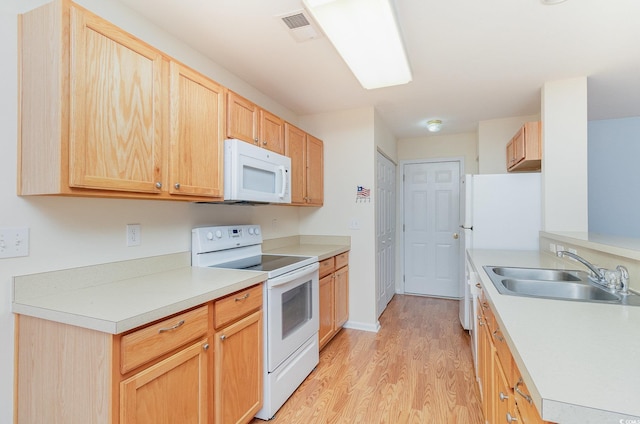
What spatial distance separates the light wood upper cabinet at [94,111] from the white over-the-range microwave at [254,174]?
1.10 ft

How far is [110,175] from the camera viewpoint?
1350 millimetres

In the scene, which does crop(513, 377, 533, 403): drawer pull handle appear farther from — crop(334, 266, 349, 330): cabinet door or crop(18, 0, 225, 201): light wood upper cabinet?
crop(334, 266, 349, 330): cabinet door

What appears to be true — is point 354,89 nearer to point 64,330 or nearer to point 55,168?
point 55,168

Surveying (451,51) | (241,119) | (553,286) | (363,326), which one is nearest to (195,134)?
(241,119)

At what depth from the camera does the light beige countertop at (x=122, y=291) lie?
1.13 m

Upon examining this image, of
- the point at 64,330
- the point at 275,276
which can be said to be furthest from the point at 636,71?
the point at 64,330

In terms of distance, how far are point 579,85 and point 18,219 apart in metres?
3.83

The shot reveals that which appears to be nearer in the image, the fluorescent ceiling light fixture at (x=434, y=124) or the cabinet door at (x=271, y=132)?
the cabinet door at (x=271, y=132)

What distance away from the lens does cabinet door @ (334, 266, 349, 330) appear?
3078mm

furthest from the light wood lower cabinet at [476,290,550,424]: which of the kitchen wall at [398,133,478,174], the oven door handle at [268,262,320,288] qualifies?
the kitchen wall at [398,133,478,174]

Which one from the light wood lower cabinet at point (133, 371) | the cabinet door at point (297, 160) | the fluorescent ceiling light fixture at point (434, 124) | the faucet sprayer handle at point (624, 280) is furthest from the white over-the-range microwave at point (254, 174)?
the fluorescent ceiling light fixture at point (434, 124)

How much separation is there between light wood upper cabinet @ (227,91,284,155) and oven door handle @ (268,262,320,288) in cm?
97

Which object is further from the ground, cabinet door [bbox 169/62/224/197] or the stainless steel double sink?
cabinet door [bbox 169/62/224/197]

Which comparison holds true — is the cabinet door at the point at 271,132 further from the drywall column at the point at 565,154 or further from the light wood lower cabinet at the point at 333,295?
the drywall column at the point at 565,154
